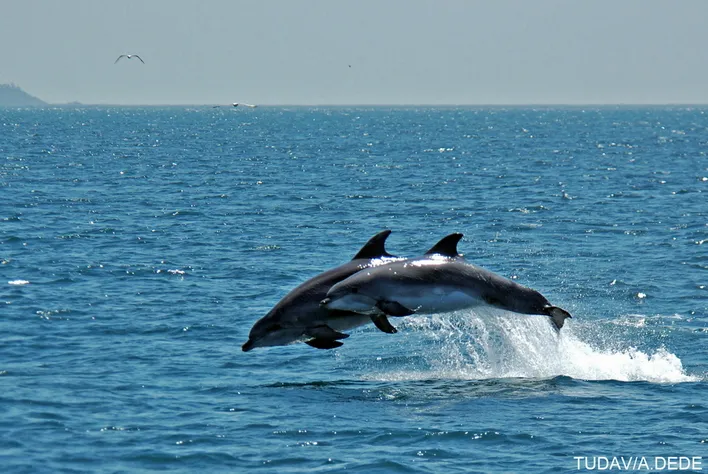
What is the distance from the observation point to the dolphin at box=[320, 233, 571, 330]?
18.0 m

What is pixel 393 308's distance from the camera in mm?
17797

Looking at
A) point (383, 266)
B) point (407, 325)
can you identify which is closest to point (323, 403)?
point (383, 266)

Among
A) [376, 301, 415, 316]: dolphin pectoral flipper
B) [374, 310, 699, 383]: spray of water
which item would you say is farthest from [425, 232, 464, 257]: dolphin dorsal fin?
[374, 310, 699, 383]: spray of water

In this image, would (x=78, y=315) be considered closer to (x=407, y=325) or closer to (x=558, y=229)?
(x=407, y=325)

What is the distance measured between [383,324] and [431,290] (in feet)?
4.56

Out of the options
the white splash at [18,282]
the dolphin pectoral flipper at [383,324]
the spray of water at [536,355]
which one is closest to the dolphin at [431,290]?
the dolphin pectoral flipper at [383,324]

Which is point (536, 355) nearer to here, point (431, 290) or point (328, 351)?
point (328, 351)

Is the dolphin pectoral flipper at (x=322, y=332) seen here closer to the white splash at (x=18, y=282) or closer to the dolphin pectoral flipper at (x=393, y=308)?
the dolphin pectoral flipper at (x=393, y=308)

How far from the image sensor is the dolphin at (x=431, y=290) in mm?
17984

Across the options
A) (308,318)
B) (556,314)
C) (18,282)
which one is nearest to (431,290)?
(308,318)

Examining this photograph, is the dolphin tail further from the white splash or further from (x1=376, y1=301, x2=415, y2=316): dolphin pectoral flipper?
the white splash

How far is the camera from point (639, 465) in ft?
52.2

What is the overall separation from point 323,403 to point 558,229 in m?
27.8

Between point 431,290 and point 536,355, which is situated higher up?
point 431,290
